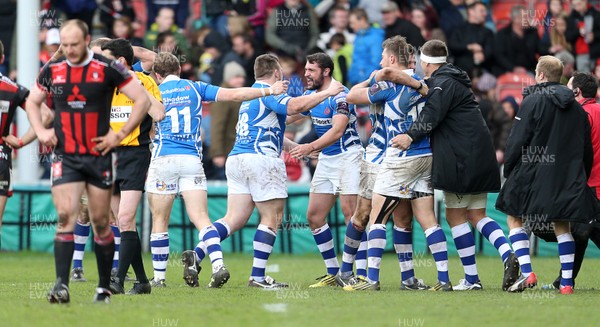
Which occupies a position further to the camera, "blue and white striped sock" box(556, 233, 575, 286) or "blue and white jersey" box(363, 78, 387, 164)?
"blue and white jersey" box(363, 78, 387, 164)

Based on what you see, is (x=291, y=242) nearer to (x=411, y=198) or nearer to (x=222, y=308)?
(x=411, y=198)

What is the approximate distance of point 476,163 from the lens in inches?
468

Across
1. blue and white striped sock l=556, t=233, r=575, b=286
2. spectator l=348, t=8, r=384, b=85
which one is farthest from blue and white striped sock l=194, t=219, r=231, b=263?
spectator l=348, t=8, r=384, b=85

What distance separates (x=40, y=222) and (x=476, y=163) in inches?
340

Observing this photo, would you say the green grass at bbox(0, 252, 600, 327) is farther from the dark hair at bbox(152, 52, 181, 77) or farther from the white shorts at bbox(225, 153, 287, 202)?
the dark hair at bbox(152, 52, 181, 77)

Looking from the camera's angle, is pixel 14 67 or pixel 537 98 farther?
pixel 14 67

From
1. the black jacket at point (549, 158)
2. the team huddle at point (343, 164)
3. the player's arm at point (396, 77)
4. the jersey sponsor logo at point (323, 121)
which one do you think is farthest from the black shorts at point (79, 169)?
the black jacket at point (549, 158)

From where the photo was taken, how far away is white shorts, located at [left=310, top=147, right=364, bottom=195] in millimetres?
13086

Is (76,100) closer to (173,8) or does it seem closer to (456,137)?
(456,137)

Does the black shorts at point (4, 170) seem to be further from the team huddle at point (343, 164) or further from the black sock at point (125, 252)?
the black sock at point (125, 252)

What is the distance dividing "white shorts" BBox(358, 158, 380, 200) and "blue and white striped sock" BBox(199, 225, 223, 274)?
1.68m

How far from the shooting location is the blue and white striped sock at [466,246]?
12.2 meters

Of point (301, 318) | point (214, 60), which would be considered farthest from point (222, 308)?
point (214, 60)

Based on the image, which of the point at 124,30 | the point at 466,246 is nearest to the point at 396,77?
the point at 466,246
